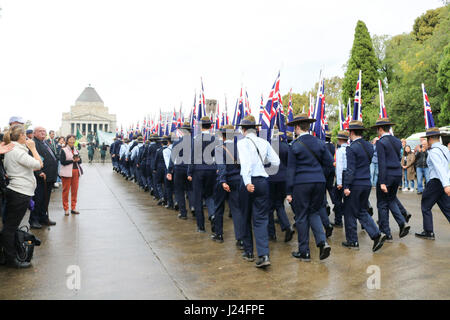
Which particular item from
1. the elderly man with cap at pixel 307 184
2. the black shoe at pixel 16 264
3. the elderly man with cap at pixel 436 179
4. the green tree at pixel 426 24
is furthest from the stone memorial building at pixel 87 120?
the elderly man with cap at pixel 307 184

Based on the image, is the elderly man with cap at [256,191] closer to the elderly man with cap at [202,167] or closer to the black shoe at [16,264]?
the elderly man with cap at [202,167]

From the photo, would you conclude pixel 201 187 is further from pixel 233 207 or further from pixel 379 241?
pixel 379 241

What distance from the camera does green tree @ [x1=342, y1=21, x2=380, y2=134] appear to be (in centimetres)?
3500

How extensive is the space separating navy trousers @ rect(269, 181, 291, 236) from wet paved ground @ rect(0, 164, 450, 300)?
0.38 meters

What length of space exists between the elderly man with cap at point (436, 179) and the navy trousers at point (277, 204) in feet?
8.12

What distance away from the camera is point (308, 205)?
5426 millimetres

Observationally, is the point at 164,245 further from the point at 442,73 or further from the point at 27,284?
the point at 442,73

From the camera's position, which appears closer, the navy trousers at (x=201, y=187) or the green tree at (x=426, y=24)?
the navy trousers at (x=201, y=187)

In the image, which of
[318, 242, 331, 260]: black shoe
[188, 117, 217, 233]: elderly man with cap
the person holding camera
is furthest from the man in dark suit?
[318, 242, 331, 260]: black shoe

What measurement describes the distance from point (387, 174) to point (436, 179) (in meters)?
0.84

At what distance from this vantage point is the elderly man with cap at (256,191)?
5238 mm

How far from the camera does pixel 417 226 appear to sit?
836 cm

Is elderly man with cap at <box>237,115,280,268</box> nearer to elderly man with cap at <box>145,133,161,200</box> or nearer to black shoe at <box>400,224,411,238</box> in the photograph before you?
black shoe at <box>400,224,411,238</box>

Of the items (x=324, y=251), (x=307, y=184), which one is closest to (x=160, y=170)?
(x=307, y=184)
